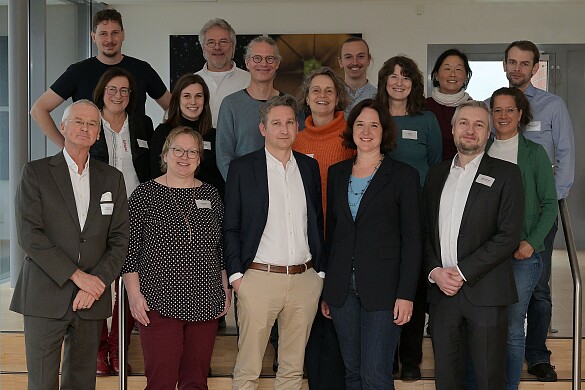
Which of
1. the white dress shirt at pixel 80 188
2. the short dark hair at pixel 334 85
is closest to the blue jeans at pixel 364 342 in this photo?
the short dark hair at pixel 334 85

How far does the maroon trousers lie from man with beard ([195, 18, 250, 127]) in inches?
66.3

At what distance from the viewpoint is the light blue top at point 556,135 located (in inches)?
177

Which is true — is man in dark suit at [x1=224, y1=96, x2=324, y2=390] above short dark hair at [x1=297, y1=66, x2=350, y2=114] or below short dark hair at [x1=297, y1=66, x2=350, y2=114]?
below

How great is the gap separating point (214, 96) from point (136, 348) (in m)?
1.72

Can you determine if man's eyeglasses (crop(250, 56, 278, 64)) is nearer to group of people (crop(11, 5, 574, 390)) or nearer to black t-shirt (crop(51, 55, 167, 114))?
group of people (crop(11, 5, 574, 390))

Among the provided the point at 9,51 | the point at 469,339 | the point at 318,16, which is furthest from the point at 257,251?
the point at 318,16

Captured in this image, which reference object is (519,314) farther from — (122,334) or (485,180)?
(122,334)

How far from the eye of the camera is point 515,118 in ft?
13.7

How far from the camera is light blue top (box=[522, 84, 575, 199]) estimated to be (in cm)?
449

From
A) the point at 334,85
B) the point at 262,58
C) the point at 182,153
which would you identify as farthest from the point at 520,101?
→ the point at 182,153

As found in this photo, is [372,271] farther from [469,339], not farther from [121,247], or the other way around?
[121,247]

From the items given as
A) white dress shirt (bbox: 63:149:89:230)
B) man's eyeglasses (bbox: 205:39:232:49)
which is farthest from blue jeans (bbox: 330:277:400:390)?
man's eyeglasses (bbox: 205:39:232:49)

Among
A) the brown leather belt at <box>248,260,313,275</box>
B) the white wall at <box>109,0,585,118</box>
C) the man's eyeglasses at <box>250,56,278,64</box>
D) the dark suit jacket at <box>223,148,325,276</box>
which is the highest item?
the white wall at <box>109,0,585,118</box>

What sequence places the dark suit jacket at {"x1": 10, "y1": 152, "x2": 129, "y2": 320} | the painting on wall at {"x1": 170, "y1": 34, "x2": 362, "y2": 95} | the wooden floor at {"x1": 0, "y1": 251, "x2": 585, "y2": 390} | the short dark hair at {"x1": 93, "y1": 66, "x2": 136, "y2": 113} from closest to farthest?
the dark suit jacket at {"x1": 10, "y1": 152, "x2": 129, "y2": 320}
the short dark hair at {"x1": 93, "y1": 66, "x2": 136, "y2": 113}
the wooden floor at {"x1": 0, "y1": 251, "x2": 585, "y2": 390}
the painting on wall at {"x1": 170, "y1": 34, "x2": 362, "y2": 95}
